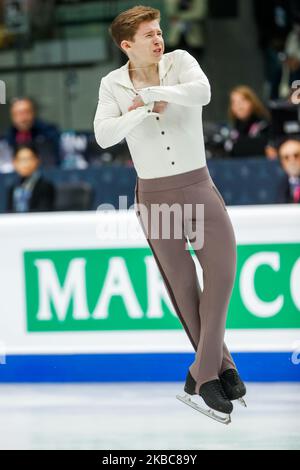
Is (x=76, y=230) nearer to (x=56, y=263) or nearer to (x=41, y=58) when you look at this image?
(x=56, y=263)

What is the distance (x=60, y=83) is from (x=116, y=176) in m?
0.81

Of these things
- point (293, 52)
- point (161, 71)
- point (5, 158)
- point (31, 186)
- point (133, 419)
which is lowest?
point (133, 419)

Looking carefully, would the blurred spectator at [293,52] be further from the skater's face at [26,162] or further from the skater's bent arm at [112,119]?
the skater's bent arm at [112,119]

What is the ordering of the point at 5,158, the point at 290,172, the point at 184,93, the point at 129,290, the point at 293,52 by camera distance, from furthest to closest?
the point at 293,52
the point at 5,158
the point at 290,172
the point at 129,290
the point at 184,93

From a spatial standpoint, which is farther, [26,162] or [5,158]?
[5,158]

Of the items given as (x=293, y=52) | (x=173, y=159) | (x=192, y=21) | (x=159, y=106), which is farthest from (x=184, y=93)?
(x=293, y=52)

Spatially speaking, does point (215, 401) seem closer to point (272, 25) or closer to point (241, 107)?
point (241, 107)

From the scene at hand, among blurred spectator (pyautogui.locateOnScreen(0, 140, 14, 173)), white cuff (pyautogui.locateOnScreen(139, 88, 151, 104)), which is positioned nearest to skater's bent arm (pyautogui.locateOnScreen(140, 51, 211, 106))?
white cuff (pyautogui.locateOnScreen(139, 88, 151, 104))

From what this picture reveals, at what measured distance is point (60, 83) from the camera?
6109 millimetres

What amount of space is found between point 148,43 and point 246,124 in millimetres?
2929

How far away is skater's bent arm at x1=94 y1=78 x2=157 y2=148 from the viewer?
2.93m

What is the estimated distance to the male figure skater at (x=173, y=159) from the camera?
301cm

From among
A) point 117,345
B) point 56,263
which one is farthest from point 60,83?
point 117,345

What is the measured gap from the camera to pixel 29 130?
591 cm
